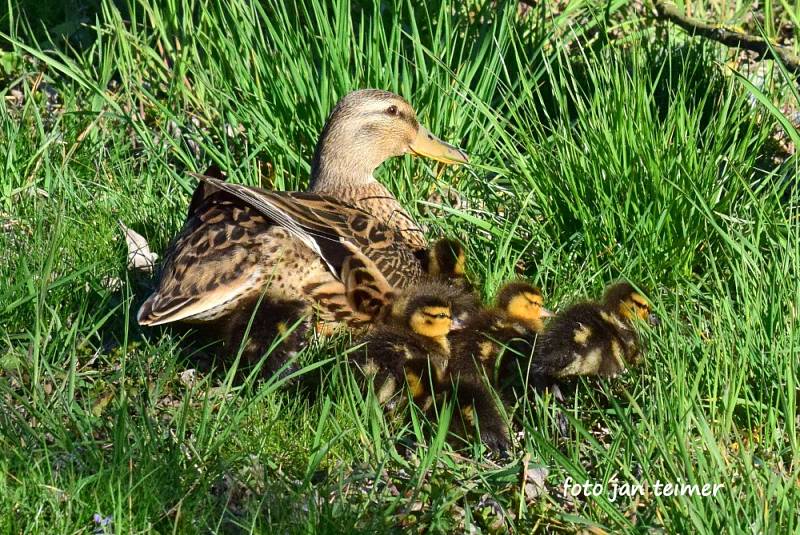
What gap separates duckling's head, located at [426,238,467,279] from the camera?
466cm

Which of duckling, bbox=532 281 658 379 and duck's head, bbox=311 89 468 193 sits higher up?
duck's head, bbox=311 89 468 193

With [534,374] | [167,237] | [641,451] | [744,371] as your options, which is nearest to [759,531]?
[641,451]

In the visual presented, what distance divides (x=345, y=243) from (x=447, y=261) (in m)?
0.44

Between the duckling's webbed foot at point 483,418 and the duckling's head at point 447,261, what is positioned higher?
the duckling's head at point 447,261

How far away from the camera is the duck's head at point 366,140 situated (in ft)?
17.3

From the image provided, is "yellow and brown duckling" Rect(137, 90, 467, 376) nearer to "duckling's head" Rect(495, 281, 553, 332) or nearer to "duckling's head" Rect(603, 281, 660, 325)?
"duckling's head" Rect(495, 281, 553, 332)

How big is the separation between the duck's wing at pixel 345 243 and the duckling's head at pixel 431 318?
0.38 metres

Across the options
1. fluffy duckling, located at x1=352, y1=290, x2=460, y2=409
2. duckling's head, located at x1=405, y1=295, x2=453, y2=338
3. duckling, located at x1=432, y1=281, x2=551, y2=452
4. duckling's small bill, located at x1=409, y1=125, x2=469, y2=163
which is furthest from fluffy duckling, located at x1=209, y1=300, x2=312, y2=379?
duckling's small bill, located at x1=409, y1=125, x2=469, y2=163

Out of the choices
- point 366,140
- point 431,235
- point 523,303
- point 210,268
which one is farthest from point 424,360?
point 366,140

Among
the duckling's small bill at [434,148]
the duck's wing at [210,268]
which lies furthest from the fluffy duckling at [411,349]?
the duckling's small bill at [434,148]

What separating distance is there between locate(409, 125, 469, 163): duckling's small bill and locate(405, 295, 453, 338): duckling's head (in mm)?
1327

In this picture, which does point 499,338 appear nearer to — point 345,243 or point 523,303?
point 523,303

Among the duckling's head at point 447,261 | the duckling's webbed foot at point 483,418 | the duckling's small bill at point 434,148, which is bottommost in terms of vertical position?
the duckling's webbed foot at point 483,418

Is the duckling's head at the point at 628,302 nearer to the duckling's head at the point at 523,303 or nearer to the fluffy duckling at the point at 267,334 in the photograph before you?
the duckling's head at the point at 523,303
